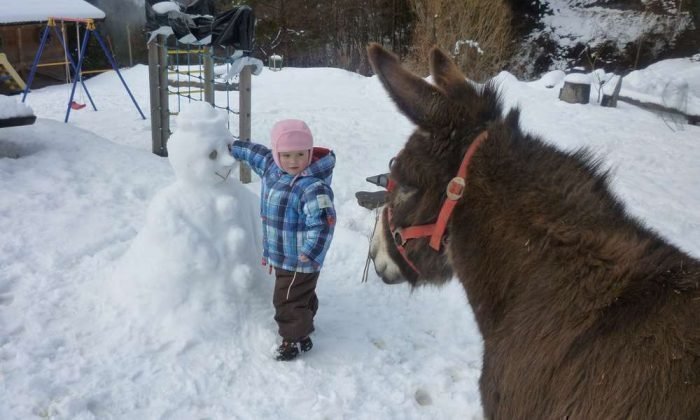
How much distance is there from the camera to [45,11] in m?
11.1

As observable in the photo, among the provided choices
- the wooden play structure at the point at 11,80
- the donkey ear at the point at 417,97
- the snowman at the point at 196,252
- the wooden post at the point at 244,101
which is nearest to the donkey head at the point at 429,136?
the donkey ear at the point at 417,97

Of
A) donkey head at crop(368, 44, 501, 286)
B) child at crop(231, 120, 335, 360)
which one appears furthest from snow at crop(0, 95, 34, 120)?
donkey head at crop(368, 44, 501, 286)

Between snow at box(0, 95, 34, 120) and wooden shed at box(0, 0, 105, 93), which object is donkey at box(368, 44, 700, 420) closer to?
snow at box(0, 95, 34, 120)

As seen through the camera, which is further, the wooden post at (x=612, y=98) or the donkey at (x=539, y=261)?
the wooden post at (x=612, y=98)

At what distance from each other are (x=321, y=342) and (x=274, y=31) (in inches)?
832

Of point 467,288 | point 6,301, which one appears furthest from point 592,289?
point 6,301

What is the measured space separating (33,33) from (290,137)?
1591 centimetres

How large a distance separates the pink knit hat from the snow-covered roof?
943 centimetres

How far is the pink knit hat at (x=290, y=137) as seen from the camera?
2932mm

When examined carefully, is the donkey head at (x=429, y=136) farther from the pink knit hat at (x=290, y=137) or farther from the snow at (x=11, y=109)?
the snow at (x=11, y=109)

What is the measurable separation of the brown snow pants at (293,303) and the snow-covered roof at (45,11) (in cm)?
966

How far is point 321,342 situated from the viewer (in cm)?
347

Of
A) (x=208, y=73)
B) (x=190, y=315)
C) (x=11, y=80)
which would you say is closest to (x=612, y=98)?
(x=208, y=73)

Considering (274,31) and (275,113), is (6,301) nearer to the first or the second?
(275,113)
